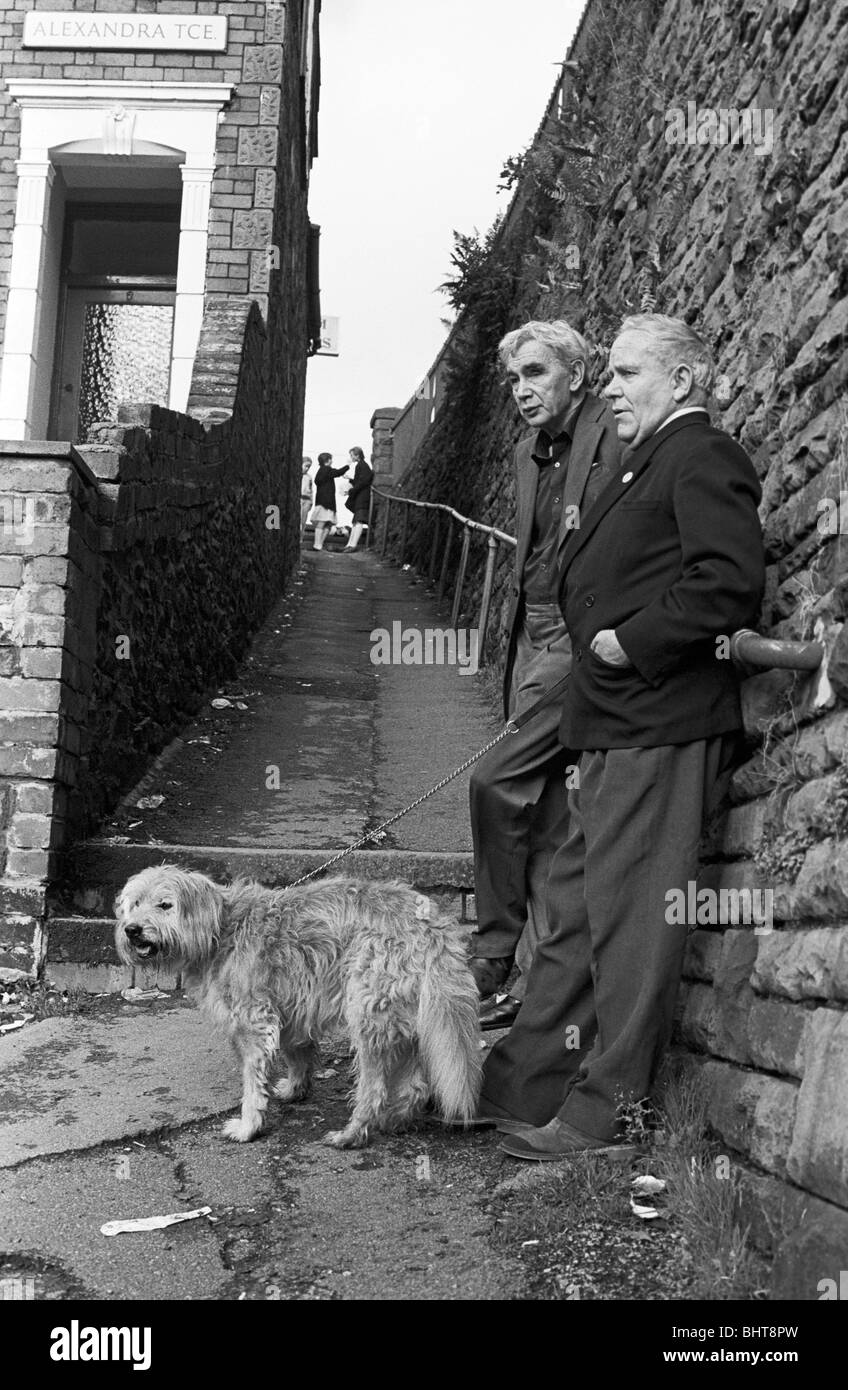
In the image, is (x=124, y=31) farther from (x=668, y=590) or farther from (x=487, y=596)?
(x=668, y=590)

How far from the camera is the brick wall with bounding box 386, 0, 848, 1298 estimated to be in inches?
115

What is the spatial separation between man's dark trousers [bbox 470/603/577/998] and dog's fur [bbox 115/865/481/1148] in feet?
1.62

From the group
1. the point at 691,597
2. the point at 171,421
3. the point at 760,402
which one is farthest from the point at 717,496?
the point at 171,421

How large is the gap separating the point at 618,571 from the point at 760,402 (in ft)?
3.16

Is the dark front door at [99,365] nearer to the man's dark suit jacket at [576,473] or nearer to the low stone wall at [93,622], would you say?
the low stone wall at [93,622]

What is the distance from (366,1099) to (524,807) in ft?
3.78

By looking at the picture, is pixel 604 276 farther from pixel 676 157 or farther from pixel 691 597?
pixel 691 597

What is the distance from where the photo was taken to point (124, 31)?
515 inches

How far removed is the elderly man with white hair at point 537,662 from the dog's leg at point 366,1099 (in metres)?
0.79

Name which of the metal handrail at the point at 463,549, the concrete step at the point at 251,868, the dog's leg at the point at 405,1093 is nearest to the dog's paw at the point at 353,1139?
the dog's leg at the point at 405,1093

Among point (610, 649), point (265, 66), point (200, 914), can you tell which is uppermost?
point (265, 66)

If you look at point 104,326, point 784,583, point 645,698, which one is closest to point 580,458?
point 784,583

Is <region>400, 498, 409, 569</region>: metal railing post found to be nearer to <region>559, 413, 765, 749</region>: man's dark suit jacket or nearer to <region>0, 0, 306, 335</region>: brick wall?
<region>0, 0, 306, 335</region>: brick wall

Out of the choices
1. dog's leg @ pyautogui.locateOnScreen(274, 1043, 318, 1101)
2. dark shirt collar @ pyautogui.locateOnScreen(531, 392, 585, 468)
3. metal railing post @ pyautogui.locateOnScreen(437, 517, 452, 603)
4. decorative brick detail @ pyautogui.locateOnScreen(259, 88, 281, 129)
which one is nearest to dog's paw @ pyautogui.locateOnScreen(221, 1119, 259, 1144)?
dog's leg @ pyautogui.locateOnScreen(274, 1043, 318, 1101)
